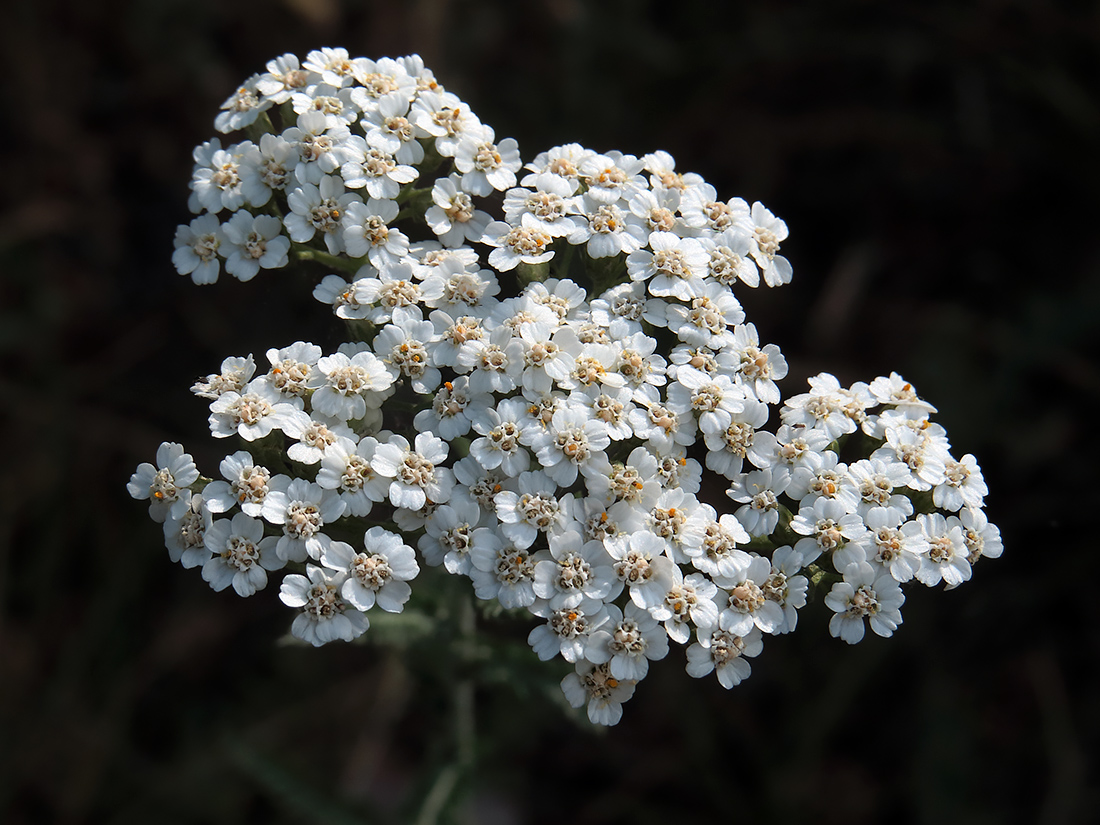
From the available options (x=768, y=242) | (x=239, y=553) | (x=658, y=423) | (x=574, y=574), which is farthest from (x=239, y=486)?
(x=768, y=242)

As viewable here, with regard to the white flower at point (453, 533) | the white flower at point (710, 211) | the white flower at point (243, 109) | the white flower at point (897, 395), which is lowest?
the white flower at point (453, 533)

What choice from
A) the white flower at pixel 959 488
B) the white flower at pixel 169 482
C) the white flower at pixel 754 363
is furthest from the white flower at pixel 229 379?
the white flower at pixel 959 488

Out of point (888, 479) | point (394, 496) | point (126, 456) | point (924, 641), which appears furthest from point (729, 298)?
point (126, 456)

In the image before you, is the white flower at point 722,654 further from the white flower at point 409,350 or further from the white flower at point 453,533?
the white flower at point 409,350

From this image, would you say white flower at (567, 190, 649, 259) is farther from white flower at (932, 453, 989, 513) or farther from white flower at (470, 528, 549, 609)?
white flower at (932, 453, 989, 513)

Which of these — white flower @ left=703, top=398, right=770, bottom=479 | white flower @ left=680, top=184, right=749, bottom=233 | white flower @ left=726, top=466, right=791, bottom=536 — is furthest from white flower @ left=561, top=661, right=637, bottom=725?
white flower @ left=680, top=184, right=749, bottom=233

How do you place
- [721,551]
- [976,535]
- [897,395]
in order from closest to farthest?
[721,551] → [976,535] → [897,395]

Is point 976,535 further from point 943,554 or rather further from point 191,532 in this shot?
point 191,532

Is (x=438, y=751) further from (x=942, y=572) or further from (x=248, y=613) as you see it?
(x=942, y=572)
